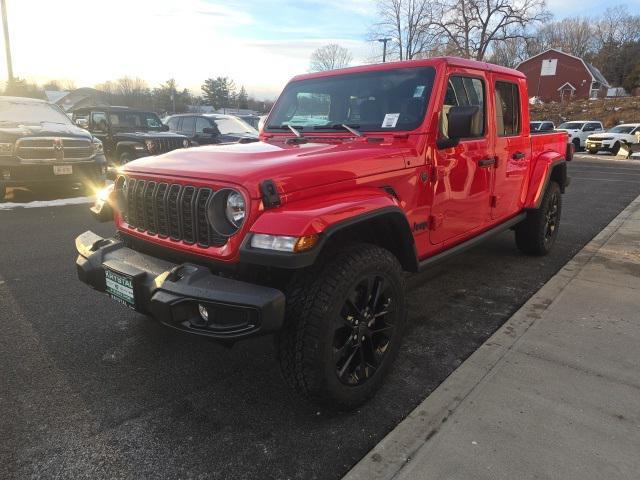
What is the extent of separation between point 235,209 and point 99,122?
11778 mm

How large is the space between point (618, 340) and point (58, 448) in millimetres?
3521

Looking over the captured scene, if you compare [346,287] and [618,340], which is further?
[618,340]

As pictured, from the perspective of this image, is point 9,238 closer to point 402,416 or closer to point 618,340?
point 402,416

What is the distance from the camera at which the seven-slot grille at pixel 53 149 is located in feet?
25.4

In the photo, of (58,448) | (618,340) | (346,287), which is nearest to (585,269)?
(618,340)

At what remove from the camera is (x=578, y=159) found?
69.5 feet

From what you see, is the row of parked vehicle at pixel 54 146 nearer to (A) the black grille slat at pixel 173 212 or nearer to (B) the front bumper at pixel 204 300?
(A) the black grille slat at pixel 173 212

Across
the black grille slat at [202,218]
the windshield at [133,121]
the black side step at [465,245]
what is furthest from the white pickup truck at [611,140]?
the black grille slat at [202,218]

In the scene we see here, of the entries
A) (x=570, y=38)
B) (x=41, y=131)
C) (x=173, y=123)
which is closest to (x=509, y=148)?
(x=41, y=131)

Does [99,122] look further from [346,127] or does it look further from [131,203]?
[346,127]

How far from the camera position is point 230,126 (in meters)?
12.3

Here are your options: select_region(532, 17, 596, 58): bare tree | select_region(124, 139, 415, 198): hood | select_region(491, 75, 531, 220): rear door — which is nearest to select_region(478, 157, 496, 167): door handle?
select_region(491, 75, 531, 220): rear door

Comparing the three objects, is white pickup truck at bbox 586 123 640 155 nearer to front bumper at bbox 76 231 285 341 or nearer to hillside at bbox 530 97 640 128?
hillside at bbox 530 97 640 128

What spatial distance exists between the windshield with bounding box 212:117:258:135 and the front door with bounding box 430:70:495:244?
9.07 metres
